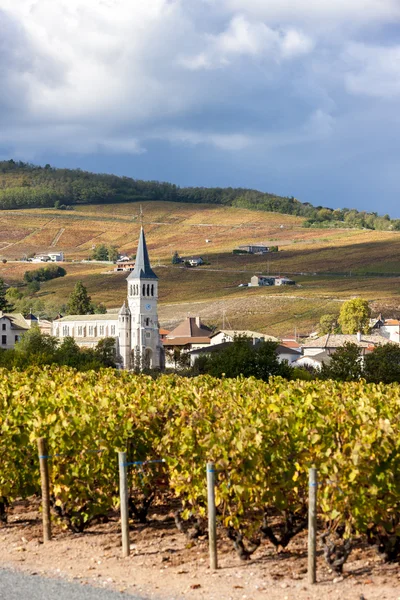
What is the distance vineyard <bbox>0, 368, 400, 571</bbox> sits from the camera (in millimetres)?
15555

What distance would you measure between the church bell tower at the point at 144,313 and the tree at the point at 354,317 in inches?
1170

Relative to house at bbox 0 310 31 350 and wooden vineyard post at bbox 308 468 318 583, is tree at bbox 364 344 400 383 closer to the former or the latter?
wooden vineyard post at bbox 308 468 318 583

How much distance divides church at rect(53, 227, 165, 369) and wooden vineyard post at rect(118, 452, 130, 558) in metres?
126

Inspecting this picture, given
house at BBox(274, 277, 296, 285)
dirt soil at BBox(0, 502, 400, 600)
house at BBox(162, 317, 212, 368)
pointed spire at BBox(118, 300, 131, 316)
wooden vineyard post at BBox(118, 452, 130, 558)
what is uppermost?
wooden vineyard post at BBox(118, 452, 130, 558)

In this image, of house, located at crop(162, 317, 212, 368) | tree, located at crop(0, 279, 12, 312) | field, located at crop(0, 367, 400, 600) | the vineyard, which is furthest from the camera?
tree, located at crop(0, 279, 12, 312)

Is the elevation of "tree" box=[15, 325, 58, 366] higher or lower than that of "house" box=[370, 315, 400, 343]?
higher

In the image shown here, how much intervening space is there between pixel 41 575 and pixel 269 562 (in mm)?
3807

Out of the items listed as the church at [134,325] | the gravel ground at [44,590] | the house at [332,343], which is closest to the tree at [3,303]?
the church at [134,325]

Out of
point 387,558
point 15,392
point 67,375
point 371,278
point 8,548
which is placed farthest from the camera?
point 371,278

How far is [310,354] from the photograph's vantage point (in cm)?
12862

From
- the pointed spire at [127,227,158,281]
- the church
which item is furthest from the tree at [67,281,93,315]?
the pointed spire at [127,227,158,281]

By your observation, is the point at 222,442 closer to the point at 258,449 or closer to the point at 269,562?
the point at 258,449

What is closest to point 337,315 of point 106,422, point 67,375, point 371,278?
point 371,278

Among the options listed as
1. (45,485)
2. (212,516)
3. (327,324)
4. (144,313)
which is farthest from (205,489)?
(327,324)
